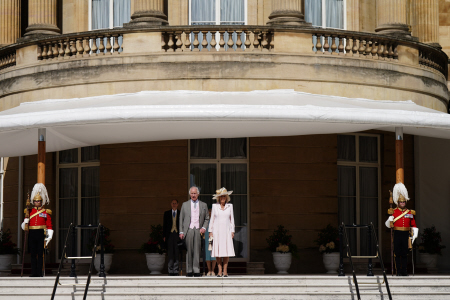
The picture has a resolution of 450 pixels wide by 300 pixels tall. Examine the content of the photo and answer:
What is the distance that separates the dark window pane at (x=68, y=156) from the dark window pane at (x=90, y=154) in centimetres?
22

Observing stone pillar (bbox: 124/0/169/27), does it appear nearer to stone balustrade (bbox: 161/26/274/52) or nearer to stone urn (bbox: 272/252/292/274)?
stone balustrade (bbox: 161/26/274/52)

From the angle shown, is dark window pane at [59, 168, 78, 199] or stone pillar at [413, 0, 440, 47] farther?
stone pillar at [413, 0, 440, 47]

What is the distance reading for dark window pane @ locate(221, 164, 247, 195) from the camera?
20938 mm

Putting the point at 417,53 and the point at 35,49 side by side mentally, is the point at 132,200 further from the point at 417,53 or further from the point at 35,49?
the point at 417,53

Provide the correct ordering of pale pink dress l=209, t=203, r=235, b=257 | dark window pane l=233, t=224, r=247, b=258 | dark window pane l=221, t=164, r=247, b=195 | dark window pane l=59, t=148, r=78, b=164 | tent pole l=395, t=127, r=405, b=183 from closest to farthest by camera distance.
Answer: pale pink dress l=209, t=203, r=235, b=257 → tent pole l=395, t=127, r=405, b=183 → dark window pane l=233, t=224, r=247, b=258 → dark window pane l=221, t=164, r=247, b=195 → dark window pane l=59, t=148, r=78, b=164


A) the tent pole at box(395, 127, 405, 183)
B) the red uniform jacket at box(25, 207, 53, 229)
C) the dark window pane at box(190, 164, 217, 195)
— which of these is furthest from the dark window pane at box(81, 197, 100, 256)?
the tent pole at box(395, 127, 405, 183)

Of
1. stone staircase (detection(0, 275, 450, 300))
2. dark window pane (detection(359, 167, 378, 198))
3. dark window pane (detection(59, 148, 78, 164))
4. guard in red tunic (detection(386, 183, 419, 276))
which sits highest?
dark window pane (detection(59, 148, 78, 164))

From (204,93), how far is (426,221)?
696cm

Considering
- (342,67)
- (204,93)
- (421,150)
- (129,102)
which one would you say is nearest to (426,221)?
(421,150)

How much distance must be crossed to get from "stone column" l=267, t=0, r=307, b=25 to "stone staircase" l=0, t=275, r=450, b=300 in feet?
22.8

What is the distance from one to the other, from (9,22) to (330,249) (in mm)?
9711

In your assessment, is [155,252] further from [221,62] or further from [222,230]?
[221,62]

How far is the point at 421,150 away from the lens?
2266cm

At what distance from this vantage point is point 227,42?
64.0ft
